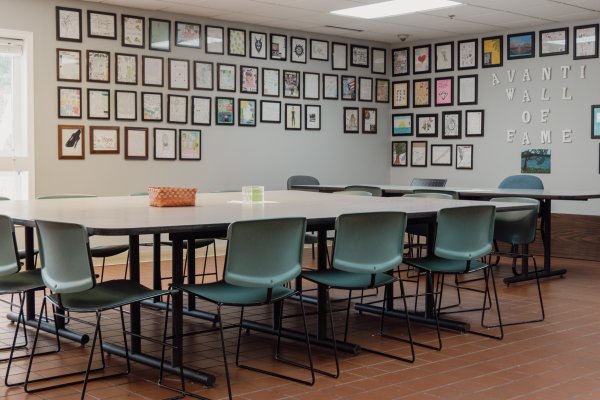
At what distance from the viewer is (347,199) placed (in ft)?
19.9

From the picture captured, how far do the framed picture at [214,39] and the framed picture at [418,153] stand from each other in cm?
307

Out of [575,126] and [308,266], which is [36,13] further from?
[575,126]

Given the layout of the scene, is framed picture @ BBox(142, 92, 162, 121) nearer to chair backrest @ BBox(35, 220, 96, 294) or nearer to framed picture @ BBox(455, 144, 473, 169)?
framed picture @ BBox(455, 144, 473, 169)

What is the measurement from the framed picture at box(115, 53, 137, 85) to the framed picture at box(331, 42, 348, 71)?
2.81 m

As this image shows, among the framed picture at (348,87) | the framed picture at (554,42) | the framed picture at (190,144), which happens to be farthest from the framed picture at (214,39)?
the framed picture at (554,42)

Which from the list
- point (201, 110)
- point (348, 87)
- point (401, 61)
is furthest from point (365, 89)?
point (201, 110)

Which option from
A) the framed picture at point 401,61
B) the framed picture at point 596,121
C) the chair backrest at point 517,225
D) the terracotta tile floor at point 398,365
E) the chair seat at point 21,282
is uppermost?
the framed picture at point 401,61

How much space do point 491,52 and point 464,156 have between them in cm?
134

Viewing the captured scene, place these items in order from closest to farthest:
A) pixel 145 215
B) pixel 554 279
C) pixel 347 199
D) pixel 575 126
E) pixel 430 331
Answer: pixel 145 215 → pixel 430 331 → pixel 347 199 → pixel 554 279 → pixel 575 126

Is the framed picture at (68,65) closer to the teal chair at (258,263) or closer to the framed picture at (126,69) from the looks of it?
the framed picture at (126,69)

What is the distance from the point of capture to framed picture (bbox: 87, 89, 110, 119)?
8445 millimetres

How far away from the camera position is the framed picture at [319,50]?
10.2 metres

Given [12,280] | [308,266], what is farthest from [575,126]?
[12,280]

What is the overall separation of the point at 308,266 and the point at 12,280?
4272 mm
